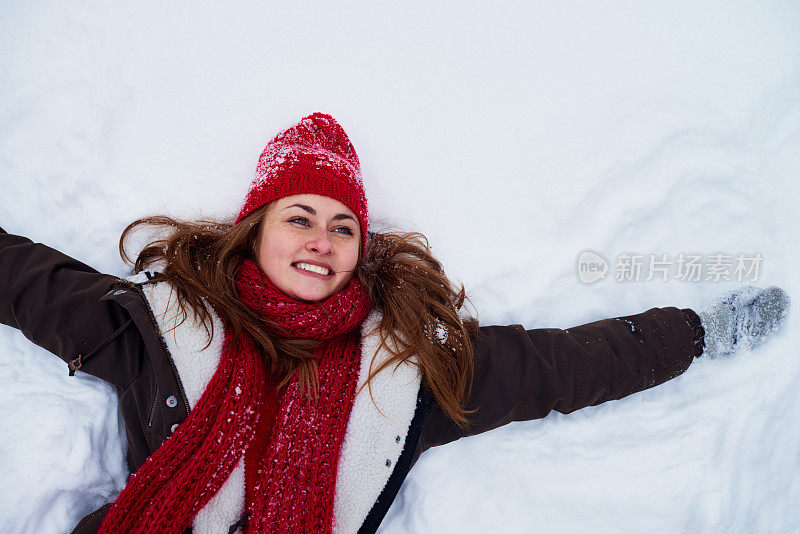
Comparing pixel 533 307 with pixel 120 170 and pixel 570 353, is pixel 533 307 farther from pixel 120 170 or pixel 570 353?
pixel 120 170

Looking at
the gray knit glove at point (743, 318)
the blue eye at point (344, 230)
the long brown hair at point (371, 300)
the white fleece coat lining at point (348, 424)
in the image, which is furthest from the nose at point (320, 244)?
the gray knit glove at point (743, 318)

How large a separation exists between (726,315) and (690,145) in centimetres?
89

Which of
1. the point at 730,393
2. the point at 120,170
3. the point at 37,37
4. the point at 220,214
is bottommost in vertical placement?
the point at 730,393

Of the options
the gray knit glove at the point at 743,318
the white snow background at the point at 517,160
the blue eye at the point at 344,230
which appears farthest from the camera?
the gray knit glove at the point at 743,318

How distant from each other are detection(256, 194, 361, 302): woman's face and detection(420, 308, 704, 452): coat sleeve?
0.68m

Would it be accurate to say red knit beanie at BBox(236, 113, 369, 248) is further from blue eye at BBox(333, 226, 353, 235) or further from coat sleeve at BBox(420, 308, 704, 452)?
coat sleeve at BBox(420, 308, 704, 452)

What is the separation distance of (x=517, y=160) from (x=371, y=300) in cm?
105

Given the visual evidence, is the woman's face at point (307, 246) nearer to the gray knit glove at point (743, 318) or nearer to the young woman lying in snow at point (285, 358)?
the young woman lying in snow at point (285, 358)

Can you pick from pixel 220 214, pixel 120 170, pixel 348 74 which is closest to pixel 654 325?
pixel 348 74

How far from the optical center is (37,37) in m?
2.22

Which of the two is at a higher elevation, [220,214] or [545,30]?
[545,30]

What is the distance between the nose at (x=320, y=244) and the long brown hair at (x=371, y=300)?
0.93 ft

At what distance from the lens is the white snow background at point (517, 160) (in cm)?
217

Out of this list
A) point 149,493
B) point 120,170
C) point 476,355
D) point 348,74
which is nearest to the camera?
point 149,493
